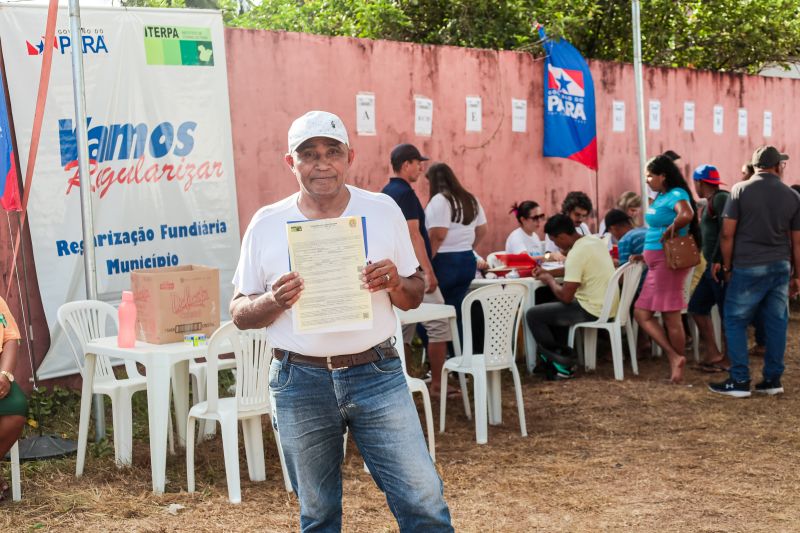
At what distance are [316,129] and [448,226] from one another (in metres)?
4.42

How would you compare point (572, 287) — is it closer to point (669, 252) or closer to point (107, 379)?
point (669, 252)

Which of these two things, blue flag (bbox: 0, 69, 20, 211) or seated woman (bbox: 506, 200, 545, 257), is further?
seated woman (bbox: 506, 200, 545, 257)

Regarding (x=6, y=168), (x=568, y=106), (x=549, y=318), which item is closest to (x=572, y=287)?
(x=549, y=318)

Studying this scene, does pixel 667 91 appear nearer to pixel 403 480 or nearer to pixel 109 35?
pixel 109 35

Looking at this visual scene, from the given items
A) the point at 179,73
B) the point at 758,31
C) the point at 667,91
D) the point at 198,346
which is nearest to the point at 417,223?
the point at 198,346

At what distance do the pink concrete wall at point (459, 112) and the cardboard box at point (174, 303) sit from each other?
291 centimetres

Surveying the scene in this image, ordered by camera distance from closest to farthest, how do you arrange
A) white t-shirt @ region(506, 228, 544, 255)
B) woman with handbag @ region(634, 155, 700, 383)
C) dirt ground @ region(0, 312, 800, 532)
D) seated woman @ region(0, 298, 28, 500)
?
1. dirt ground @ region(0, 312, 800, 532)
2. seated woman @ region(0, 298, 28, 500)
3. woman with handbag @ region(634, 155, 700, 383)
4. white t-shirt @ region(506, 228, 544, 255)

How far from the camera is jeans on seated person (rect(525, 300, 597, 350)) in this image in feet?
26.7

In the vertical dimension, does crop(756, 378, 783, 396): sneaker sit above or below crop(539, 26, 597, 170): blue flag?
below

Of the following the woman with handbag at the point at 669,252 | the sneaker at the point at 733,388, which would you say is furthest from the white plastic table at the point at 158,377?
the sneaker at the point at 733,388

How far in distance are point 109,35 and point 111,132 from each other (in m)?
0.67

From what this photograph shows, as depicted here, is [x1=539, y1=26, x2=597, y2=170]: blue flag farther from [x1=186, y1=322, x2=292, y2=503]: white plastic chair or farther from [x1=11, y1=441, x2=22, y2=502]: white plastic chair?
[x1=11, y1=441, x2=22, y2=502]: white plastic chair

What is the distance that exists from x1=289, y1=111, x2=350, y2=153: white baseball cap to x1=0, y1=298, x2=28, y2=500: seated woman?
2649 millimetres

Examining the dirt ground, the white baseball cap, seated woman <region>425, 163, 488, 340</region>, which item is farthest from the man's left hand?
seated woman <region>425, 163, 488, 340</region>
